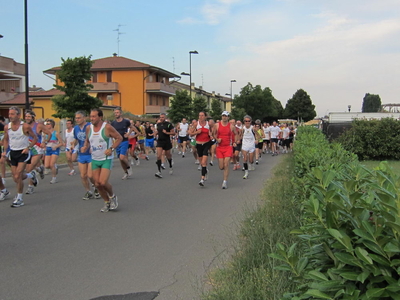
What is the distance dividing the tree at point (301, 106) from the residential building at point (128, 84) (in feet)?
161

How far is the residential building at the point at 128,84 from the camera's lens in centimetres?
5951

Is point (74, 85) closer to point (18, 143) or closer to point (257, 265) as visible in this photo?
point (18, 143)

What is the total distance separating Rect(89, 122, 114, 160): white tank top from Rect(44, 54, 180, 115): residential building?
51.8 meters

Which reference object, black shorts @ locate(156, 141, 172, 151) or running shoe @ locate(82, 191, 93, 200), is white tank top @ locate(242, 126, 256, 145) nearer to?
black shorts @ locate(156, 141, 172, 151)

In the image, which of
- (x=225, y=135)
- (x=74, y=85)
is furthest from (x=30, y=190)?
(x=74, y=85)

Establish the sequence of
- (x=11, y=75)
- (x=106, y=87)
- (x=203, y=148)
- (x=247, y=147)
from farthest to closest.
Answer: (x=106, y=87)
(x=11, y=75)
(x=247, y=147)
(x=203, y=148)

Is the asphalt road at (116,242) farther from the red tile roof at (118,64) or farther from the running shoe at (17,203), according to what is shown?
the red tile roof at (118,64)

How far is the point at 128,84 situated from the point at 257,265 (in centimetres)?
5771

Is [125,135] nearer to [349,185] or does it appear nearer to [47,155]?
[47,155]

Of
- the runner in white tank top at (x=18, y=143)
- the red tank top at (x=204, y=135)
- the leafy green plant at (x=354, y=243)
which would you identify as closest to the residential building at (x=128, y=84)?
the red tank top at (x=204, y=135)

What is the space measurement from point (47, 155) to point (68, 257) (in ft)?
27.9

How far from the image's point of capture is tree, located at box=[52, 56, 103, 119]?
26.5 m

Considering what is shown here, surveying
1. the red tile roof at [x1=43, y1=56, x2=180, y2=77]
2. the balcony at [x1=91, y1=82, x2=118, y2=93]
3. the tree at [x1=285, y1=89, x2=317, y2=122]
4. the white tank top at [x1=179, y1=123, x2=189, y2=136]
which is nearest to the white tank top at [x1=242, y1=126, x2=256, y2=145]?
the white tank top at [x1=179, y1=123, x2=189, y2=136]

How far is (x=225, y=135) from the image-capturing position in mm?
11992
